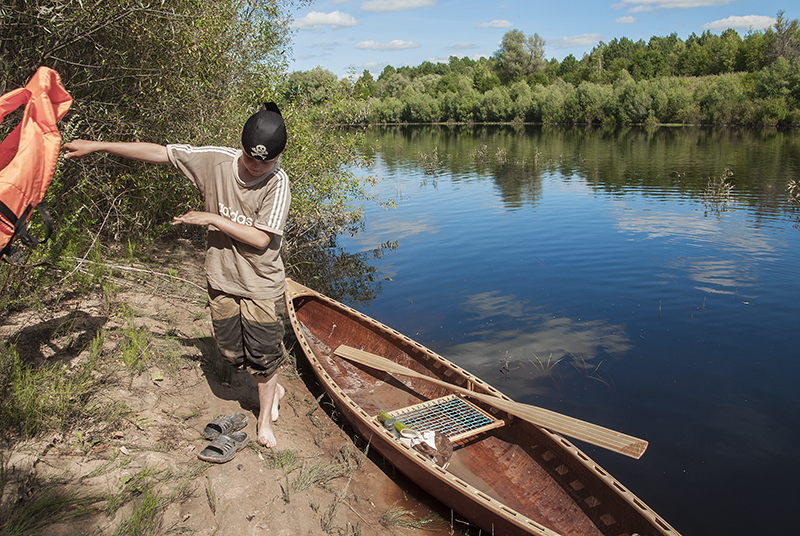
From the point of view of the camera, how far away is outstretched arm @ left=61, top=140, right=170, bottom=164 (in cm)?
370

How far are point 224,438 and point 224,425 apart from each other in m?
0.19

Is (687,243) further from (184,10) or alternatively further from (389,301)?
(184,10)

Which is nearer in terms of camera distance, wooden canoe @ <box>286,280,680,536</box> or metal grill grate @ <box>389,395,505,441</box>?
wooden canoe @ <box>286,280,680,536</box>

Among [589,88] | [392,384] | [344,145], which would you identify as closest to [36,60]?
[392,384]

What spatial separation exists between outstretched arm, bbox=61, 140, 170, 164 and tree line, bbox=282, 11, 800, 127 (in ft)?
108

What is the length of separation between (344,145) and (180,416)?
7319 millimetres

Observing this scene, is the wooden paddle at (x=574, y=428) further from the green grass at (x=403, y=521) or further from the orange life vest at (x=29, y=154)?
the orange life vest at (x=29, y=154)

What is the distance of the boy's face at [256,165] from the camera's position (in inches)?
143

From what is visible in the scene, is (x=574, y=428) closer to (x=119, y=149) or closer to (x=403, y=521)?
(x=403, y=521)

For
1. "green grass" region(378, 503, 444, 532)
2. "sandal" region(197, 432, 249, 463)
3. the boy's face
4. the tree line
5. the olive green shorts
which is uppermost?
the tree line

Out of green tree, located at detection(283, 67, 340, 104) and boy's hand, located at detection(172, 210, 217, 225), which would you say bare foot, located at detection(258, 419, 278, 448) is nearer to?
boy's hand, located at detection(172, 210, 217, 225)

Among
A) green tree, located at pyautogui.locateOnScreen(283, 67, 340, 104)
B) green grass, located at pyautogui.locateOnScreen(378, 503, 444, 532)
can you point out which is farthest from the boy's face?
green tree, located at pyautogui.locateOnScreen(283, 67, 340, 104)

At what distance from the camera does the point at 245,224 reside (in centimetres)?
383

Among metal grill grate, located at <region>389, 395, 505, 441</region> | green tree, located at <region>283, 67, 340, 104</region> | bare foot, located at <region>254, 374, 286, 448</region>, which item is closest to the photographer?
bare foot, located at <region>254, 374, 286, 448</region>
